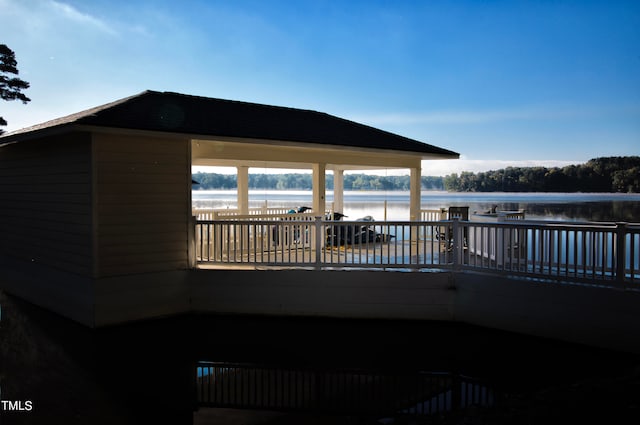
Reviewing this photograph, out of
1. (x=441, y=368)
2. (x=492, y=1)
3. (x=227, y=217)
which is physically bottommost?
(x=441, y=368)

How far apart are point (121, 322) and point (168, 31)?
43.5 ft

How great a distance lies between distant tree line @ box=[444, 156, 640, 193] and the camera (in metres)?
40.5

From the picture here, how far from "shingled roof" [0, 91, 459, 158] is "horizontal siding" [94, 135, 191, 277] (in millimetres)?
383

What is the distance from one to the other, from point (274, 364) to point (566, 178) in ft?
136

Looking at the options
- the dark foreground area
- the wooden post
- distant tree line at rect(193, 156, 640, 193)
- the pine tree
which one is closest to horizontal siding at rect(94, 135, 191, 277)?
the dark foreground area

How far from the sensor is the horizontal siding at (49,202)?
7496mm

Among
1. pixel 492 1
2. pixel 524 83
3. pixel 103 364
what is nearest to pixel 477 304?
pixel 103 364

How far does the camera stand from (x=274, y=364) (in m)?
5.85

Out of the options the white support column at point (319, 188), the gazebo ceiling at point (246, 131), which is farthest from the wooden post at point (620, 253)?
the white support column at point (319, 188)

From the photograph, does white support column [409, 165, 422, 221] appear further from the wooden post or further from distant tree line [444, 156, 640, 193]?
distant tree line [444, 156, 640, 193]

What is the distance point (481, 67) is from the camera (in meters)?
34.4

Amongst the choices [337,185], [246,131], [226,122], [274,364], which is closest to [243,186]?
[226,122]

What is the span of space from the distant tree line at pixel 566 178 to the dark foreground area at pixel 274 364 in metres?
36.6

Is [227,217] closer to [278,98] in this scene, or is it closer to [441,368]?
[441,368]
